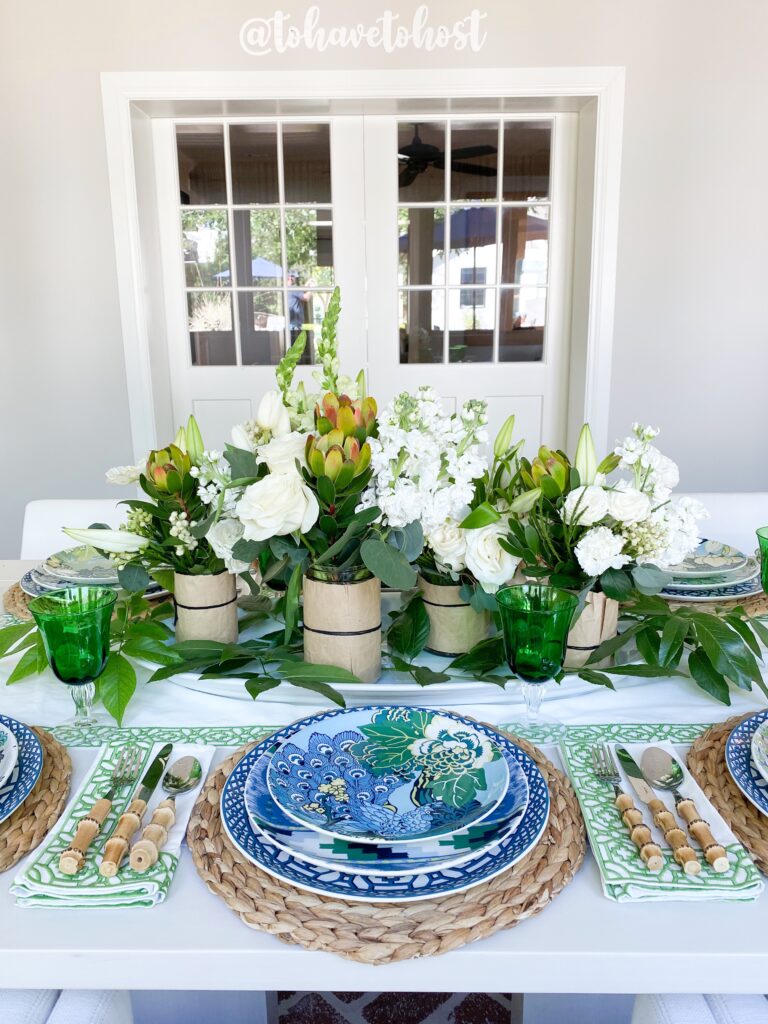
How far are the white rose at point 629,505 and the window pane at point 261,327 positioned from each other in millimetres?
2313

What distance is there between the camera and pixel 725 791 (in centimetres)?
69

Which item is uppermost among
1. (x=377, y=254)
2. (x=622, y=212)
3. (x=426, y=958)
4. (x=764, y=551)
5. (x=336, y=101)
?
(x=336, y=101)

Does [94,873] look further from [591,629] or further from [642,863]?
[591,629]

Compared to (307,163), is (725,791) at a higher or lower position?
lower

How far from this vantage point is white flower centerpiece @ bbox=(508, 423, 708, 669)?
0.86m

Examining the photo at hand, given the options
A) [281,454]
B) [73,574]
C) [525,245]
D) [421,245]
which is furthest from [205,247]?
[281,454]

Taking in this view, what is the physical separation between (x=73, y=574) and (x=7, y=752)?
1.85 ft

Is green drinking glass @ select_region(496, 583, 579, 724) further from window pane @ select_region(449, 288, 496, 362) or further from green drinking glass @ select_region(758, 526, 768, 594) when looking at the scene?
window pane @ select_region(449, 288, 496, 362)

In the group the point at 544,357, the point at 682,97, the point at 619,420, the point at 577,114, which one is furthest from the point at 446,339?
the point at 682,97

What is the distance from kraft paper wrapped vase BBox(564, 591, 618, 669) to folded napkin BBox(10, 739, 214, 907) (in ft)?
1.58

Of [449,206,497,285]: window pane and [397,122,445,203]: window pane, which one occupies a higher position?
[397,122,445,203]: window pane

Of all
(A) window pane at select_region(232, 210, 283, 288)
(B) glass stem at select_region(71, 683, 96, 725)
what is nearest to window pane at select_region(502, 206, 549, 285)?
(A) window pane at select_region(232, 210, 283, 288)

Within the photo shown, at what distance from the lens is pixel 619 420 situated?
2.84m

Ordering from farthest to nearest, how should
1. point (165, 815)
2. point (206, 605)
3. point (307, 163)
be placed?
1. point (307, 163)
2. point (206, 605)
3. point (165, 815)
